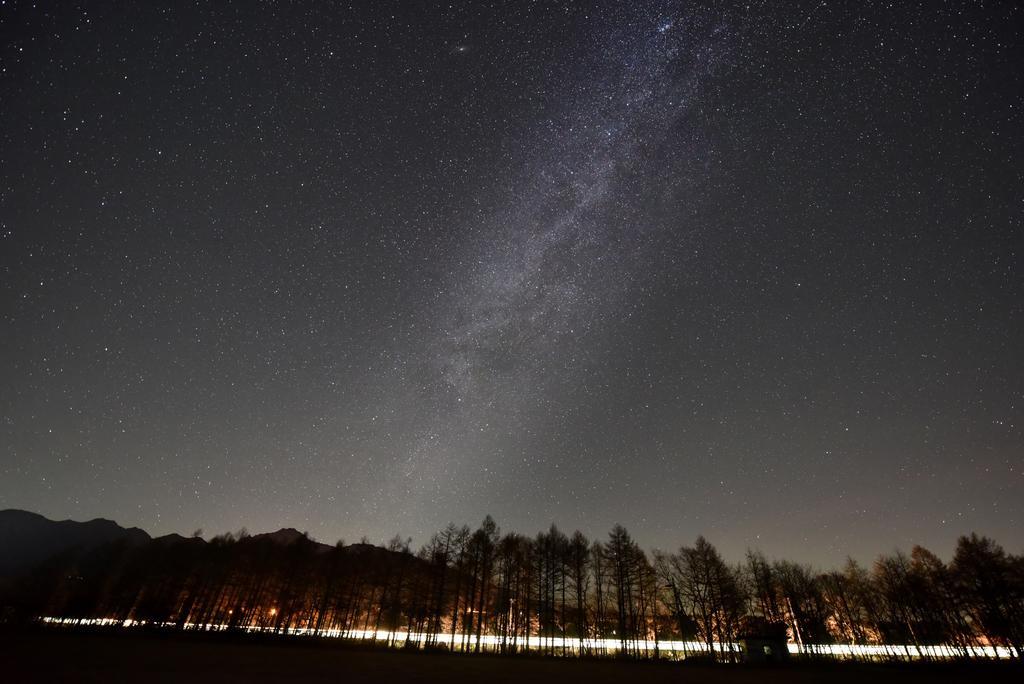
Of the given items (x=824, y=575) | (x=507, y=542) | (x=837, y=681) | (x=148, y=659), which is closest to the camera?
(x=148, y=659)

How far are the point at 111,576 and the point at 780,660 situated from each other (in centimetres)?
10034

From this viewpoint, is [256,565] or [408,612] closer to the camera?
[408,612]

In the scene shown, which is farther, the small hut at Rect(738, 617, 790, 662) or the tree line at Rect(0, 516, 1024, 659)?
the tree line at Rect(0, 516, 1024, 659)

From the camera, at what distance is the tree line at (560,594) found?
174 ft

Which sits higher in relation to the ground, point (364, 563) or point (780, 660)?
point (364, 563)

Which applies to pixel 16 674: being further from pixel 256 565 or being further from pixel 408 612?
pixel 256 565

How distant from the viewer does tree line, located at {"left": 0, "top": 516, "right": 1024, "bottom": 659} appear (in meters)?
53.0

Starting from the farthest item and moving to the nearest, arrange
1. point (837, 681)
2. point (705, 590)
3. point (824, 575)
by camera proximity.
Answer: point (824, 575) < point (705, 590) < point (837, 681)

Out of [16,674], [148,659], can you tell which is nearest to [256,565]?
[148,659]

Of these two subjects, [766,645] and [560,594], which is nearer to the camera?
[766,645]

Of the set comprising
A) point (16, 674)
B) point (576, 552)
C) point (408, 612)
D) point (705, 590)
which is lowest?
point (16, 674)

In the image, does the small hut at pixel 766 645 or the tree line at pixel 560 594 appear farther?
the tree line at pixel 560 594

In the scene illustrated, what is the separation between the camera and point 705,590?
53281 millimetres

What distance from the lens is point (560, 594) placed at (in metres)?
57.0
